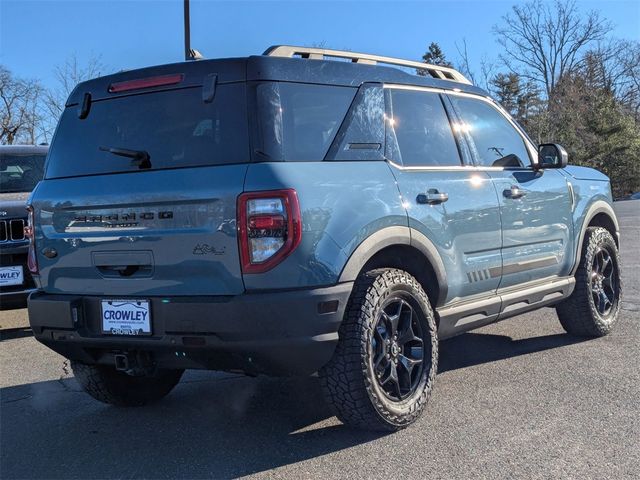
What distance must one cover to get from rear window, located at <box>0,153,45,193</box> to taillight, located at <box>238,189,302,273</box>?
4.67 m

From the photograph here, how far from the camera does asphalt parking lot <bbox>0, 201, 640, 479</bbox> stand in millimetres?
3225

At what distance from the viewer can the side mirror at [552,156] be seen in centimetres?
508

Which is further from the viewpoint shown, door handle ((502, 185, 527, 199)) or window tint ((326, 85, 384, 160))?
door handle ((502, 185, 527, 199))

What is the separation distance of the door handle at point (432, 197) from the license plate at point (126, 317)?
1.63 metres

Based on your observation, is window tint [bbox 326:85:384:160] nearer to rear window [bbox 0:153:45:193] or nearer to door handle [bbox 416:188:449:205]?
door handle [bbox 416:188:449:205]

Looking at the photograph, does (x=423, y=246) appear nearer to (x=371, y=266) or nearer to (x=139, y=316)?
(x=371, y=266)

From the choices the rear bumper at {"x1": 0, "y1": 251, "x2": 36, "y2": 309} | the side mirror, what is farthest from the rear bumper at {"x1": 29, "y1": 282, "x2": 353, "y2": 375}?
the rear bumper at {"x1": 0, "y1": 251, "x2": 36, "y2": 309}

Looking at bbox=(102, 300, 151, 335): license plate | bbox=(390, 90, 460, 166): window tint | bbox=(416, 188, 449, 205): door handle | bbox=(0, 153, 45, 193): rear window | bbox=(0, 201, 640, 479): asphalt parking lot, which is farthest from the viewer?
bbox=(0, 153, 45, 193): rear window

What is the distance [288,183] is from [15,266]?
425 centimetres

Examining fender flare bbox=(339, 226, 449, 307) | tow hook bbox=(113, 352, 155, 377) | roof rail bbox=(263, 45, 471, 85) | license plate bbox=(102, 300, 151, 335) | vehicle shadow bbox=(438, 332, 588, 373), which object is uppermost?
roof rail bbox=(263, 45, 471, 85)

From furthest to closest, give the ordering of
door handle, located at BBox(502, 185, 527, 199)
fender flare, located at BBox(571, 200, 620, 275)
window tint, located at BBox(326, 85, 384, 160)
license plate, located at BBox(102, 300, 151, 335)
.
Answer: fender flare, located at BBox(571, 200, 620, 275) < door handle, located at BBox(502, 185, 527, 199) < window tint, located at BBox(326, 85, 384, 160) < license plate, located at BBox(102, 300, 151, 335)

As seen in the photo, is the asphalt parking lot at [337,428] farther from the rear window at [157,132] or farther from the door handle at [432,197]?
the rear window at [157,132]

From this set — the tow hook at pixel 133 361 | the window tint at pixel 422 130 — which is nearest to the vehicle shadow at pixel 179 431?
the tow hook at pixel 133 361

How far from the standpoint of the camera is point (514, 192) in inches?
182
